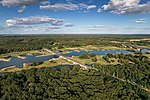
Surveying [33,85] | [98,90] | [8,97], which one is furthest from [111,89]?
[8,97]

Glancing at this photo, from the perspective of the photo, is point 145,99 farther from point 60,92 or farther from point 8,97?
point 8,97

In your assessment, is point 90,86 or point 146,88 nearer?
point 90,86

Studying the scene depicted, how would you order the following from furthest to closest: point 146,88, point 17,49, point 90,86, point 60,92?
1. point 17,49
2. point 146,88
3. point 90,86
4. point 60,92

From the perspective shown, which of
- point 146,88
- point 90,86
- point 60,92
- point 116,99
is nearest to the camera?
point 116,99

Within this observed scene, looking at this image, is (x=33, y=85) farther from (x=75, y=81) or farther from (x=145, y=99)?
(x=145, y=99)

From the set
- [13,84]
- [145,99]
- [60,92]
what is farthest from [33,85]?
[145,99]

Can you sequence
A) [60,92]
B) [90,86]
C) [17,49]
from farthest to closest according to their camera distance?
[17,49]
[90,86]
[60,92]

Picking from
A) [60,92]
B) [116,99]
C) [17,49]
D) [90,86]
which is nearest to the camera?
[116,99]

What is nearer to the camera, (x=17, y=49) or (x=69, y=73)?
(x=69, y=73)
